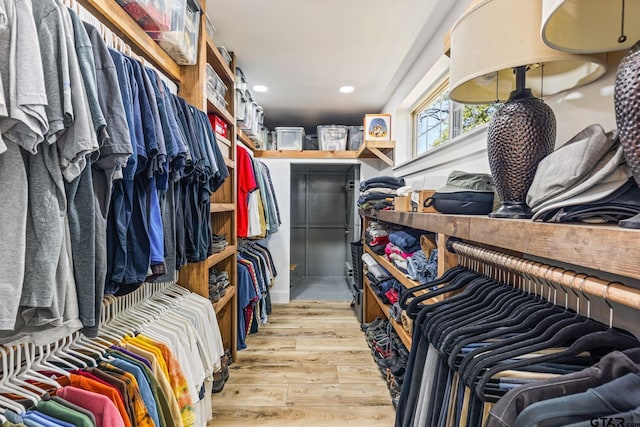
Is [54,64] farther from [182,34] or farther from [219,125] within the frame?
[219,125]

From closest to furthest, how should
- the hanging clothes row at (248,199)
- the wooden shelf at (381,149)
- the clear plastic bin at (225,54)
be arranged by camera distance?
the clear plastic bin at (225,54), the hanging clothes row at (248,199), the wooden shelf at (381,149)

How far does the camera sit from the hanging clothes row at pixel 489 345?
579 millimetres

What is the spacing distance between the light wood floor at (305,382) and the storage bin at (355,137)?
84.3 inches

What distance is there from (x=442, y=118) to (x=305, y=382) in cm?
213

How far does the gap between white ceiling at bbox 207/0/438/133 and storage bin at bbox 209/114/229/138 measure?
61 cm

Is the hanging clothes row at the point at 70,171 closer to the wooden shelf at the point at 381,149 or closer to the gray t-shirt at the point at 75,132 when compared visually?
the gray t-shirt at the point at 75,132

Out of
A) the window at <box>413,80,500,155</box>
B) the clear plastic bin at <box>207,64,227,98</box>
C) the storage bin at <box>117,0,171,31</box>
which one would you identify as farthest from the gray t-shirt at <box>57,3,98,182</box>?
the window at <box>413,80,500,155</box>

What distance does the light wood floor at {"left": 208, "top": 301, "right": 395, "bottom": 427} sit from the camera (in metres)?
1.85

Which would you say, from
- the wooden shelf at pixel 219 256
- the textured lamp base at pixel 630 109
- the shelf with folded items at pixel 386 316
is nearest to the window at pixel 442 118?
the textured lamp base at pixel 630 109

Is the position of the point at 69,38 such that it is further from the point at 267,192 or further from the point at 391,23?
the point at 267,192

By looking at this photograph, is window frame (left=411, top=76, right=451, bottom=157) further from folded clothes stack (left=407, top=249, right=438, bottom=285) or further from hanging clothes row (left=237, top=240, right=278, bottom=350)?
hanging clothes row (left=237, top=240, right=278, bottom=350)

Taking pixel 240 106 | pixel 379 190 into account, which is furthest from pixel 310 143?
pixel 379 190

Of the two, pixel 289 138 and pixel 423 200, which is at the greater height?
pixel 289 138

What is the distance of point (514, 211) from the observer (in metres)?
0.81
